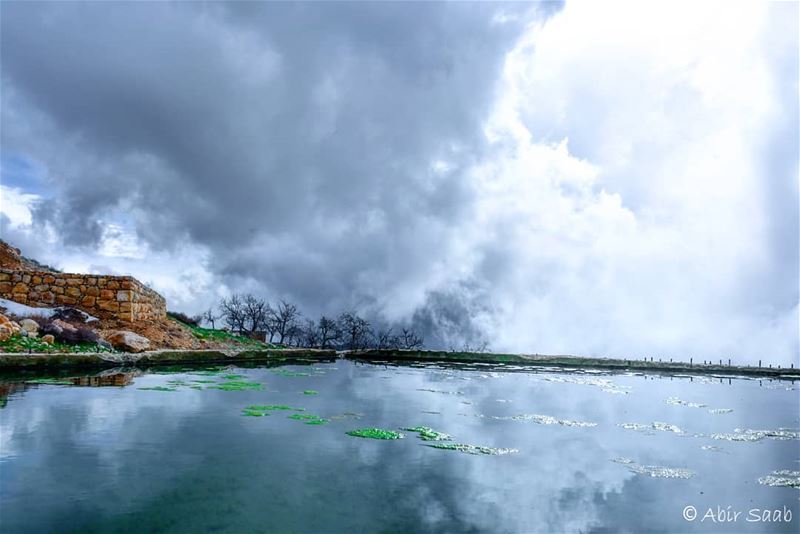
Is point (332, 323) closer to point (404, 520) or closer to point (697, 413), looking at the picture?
point (697, 413)

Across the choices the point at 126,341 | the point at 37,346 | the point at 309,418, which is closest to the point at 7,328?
the point at 37,346

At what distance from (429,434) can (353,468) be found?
2410mm

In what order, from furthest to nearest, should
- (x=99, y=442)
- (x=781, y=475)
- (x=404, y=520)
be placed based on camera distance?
(x=781, y=475)
(x=99, y=442)
(x=404, y=520)

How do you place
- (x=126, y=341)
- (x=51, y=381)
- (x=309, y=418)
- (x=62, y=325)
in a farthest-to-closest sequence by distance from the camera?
(x=126, y=341) < (x=62, y=325) < (x=51, y=381) < (x=309, y=418)

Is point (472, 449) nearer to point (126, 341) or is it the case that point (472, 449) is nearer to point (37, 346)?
point (37, 346)

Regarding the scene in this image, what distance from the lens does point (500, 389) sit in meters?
16.5

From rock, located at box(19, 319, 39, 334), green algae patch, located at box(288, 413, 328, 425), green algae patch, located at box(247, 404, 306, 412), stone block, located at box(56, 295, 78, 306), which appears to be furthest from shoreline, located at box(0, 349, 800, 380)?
green algae patch, located at box(288, 413, 328, 425)

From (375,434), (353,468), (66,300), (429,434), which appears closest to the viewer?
(353,468)

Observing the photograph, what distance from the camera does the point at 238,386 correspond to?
1284 cm

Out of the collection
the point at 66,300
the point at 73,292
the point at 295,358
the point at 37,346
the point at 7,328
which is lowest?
the point at 295,358

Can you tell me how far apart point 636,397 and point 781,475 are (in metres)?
9.52

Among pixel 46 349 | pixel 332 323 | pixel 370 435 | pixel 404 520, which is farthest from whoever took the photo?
pixel 332 323

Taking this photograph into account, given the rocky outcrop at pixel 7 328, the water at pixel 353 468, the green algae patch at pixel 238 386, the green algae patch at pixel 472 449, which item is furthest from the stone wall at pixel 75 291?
the green algae patch at pixel 472 449

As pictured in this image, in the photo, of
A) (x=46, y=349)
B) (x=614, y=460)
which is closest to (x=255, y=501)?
(x=614, y=460)
